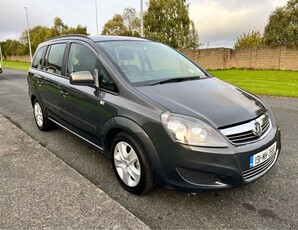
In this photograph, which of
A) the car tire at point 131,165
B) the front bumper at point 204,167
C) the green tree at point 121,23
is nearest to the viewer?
the front bumper at point 204,167

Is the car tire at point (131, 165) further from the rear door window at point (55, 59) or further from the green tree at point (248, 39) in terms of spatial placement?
the green tree at point (248, 39)

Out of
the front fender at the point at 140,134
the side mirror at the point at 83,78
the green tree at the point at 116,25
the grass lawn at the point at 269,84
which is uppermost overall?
the green tree at the point at 116,25

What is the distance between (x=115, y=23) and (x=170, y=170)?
41705 mm

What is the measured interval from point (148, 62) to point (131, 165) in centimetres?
143

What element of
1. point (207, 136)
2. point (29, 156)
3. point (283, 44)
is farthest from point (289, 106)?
point (283, 44)

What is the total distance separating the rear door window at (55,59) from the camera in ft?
13.1

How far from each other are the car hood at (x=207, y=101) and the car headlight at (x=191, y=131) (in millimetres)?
68

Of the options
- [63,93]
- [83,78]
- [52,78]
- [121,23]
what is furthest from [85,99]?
[121,23]

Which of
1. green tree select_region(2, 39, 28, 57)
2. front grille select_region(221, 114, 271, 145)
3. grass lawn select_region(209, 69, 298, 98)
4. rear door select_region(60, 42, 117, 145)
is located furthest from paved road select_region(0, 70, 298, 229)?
green tree select_region(2, 39, 28, 57)

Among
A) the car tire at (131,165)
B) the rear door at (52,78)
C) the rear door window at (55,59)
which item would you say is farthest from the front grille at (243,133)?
the rear door window at (55,59)

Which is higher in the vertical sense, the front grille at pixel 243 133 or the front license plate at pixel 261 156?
the front grille at pixel 243 133

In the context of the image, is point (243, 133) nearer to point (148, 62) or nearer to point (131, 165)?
point (131, 165)

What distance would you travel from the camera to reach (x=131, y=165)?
2717 mm

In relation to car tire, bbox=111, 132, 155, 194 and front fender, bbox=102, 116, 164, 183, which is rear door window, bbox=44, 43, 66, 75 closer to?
front fender, bbox=102, 116, 164, 183
